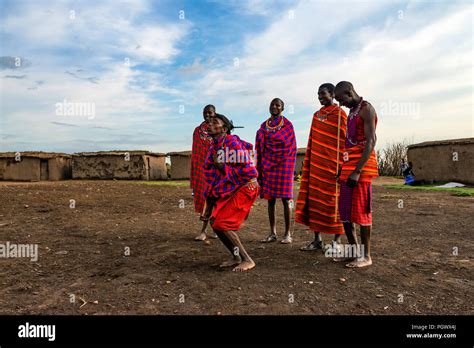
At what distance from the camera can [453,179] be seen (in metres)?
16.2

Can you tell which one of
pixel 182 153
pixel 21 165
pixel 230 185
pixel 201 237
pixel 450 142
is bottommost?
pixel 201 237

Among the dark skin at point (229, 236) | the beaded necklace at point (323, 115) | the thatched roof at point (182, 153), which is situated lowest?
the dark skin at point (229, 236)

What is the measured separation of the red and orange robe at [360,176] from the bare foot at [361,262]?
0.40 metres

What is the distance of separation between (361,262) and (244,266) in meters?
1.27

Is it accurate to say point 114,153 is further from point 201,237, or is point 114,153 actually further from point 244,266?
point 244,266

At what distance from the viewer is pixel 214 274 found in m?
3.77

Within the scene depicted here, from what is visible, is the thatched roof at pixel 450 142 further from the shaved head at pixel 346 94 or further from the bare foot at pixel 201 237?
the bare foot at pixel 201 237

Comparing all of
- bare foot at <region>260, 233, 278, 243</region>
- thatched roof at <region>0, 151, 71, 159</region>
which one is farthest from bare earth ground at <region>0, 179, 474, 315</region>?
thatched roof at <region>0, 151, 71, 159</region>

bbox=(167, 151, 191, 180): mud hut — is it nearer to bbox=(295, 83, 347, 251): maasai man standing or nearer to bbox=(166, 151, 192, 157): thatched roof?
bbox=(166, 151, 192, 157): thatched roof

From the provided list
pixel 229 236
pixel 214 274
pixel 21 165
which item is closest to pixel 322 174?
pixel 229 236

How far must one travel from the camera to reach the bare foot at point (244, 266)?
3842 mm

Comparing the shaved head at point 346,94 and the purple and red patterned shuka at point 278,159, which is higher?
the shaved head at point 346,94

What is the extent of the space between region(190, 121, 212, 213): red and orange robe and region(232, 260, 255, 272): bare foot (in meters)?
1.90

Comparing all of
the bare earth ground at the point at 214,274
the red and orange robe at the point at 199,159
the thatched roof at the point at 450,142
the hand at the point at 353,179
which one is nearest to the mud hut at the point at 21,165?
the bare earth ground at the point at 214,274
